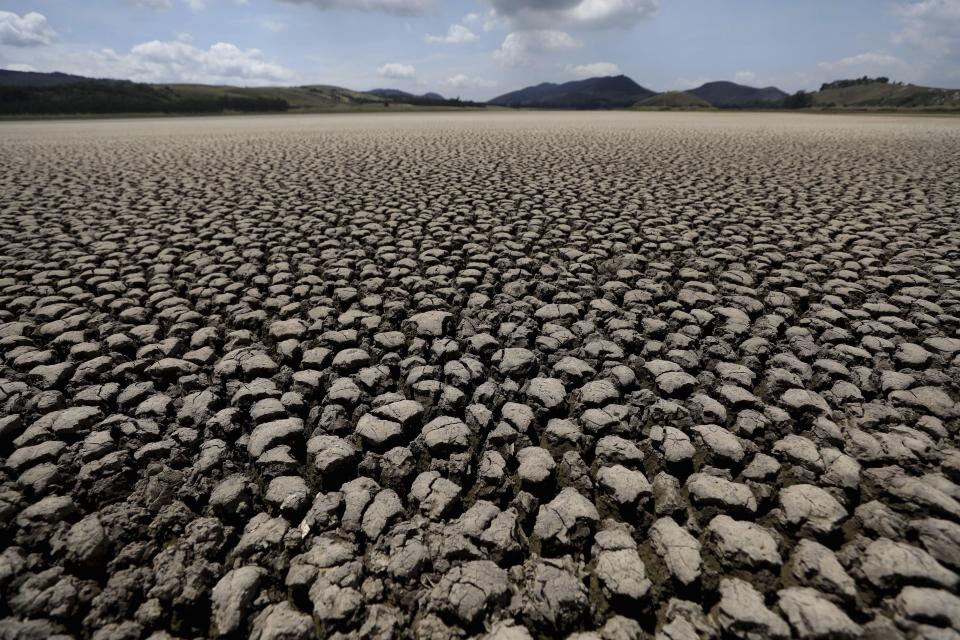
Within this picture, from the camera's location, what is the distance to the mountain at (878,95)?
78875 millimetres

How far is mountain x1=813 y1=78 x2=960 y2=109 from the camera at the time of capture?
78875mm

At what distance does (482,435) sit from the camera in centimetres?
182

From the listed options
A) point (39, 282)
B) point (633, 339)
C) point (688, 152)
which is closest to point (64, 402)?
point (39, 282)

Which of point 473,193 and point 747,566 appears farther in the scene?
point 473,193

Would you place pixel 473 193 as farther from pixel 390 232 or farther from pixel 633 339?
pixel 633 339

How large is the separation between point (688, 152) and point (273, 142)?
34.5 feet

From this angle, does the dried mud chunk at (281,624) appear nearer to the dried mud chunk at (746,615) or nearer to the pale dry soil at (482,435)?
the pale dry soil at (482,435)

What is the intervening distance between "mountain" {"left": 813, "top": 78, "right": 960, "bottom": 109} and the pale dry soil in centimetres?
9528

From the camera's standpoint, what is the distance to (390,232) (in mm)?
4383

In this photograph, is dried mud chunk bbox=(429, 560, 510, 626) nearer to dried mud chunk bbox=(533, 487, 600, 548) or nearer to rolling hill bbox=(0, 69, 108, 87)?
dried mud chunk bbox=(533, 487, 600, 548)

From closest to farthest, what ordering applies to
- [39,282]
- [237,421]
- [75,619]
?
[75,619], [237,421], [39,282]

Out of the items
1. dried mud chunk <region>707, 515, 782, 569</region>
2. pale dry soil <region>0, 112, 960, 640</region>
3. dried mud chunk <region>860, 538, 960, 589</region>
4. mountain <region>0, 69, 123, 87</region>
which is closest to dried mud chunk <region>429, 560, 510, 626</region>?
pale dry soil <region>0, 112, 960, 640</region>

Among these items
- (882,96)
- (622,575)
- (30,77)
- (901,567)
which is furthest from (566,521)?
(30,77)

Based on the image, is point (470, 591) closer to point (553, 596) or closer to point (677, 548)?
point (553, 596)
